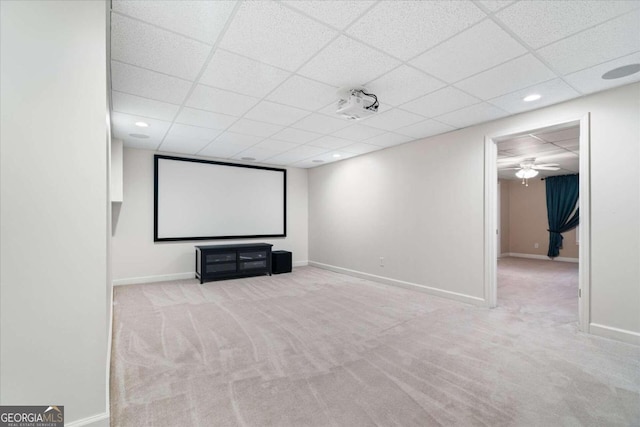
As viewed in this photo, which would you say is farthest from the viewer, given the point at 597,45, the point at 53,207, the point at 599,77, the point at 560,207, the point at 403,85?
the point at 560,207

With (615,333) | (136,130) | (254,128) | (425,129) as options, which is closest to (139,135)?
(136,130)

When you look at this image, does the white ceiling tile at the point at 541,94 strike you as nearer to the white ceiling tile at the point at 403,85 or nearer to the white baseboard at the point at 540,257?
the white ceiling tile at the point at 403,85

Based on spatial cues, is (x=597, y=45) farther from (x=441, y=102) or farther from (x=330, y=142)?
(x=330, y=142)

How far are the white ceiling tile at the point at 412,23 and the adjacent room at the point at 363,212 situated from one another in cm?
1

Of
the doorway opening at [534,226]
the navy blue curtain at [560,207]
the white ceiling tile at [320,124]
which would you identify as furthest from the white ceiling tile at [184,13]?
the navy blue curtain at [560,207]

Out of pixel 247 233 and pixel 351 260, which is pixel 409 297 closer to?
pixel 351 260

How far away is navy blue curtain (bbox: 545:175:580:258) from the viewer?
7.89m

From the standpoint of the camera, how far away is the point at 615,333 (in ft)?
9.27

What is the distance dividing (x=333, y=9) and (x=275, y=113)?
6.03 feet

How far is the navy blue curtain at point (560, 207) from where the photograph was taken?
7887 millimetres

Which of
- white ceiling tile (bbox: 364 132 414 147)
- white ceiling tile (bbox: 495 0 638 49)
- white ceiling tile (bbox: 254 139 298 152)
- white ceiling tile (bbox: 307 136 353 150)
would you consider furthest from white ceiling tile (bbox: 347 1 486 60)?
white ceiling tile (bbox: 254 139 298 152)

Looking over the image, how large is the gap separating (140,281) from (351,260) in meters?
4.03

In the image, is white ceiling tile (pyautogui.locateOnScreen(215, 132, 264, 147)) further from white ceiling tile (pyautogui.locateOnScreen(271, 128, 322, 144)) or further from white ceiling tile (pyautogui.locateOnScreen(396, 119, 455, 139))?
white ceiling tile (pyautogui.locateOnScreen(396, 119, 455, 139))

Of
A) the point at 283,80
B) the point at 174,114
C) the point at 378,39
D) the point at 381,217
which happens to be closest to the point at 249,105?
the point at 283,80
